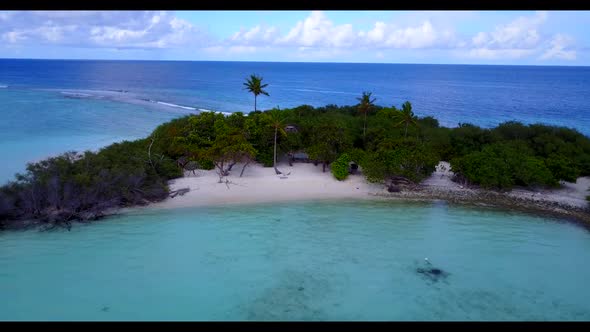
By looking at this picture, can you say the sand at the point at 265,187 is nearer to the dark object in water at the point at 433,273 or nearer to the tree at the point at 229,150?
the tree at the point at 229,150

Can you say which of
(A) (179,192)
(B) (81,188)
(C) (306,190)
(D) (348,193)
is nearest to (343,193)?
(D) (348,193)

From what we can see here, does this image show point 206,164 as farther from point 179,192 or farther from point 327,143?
point 327,143

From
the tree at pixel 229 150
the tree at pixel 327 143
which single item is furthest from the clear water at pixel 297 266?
the tree at pixel 327 143

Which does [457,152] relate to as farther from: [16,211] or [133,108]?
[133,108]

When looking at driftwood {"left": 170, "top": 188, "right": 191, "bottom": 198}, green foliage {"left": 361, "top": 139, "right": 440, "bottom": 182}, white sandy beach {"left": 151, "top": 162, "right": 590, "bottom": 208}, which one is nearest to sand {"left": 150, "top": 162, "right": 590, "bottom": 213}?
white sandy beach {"left": 151, "top": 162, "right": 590, "bottom": 208}

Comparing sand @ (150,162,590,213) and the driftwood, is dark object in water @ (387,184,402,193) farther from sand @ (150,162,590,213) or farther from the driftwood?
the driftwood
